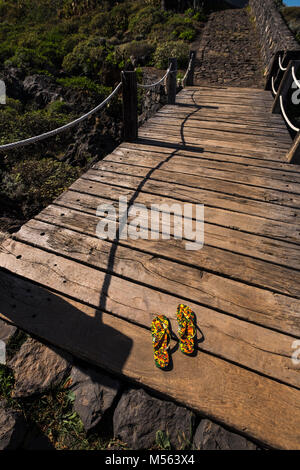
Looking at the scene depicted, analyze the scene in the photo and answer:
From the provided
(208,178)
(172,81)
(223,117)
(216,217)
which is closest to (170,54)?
(172,81)

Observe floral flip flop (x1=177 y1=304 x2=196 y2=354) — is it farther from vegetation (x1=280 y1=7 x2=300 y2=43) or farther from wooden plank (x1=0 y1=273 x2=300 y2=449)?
vegetation (x1=280 y1=7 x2=300 y2=43)

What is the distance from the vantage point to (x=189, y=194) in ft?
9.59

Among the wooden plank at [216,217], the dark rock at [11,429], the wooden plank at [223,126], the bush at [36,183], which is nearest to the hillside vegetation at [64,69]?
the bush at [36,183]

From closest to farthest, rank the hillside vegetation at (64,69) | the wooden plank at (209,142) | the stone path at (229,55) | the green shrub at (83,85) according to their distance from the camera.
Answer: the wooden plank at (209,142)
the hillside vegetation at (64,69)
the stone path at (229,55)
the green shrub at (83,85)

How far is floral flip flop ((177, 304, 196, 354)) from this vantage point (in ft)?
5.29

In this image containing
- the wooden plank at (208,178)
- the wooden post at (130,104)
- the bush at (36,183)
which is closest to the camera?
the wooden plank at (208,178)

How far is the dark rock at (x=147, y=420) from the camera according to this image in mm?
1351

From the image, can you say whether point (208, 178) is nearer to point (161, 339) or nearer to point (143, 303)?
point (143, 303)

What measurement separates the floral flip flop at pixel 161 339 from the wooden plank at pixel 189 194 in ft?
5.11

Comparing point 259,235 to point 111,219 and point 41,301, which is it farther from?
point 41,301

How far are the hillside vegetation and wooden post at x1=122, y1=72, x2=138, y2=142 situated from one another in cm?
174

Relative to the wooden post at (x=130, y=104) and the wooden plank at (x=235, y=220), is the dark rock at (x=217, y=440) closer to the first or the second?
the wooden plank at (x=235, y=220)
